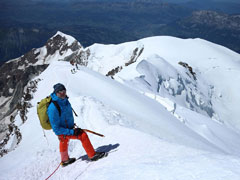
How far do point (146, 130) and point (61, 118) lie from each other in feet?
18.7

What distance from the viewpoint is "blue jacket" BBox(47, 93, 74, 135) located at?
594 centimetres

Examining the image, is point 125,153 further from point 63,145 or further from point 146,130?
point 146,130

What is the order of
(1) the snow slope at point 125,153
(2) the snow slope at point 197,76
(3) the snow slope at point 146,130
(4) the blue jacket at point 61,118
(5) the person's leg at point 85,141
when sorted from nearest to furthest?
(1) the snow slope at point 125,153 → (3) the snow slope at point 146,130 → (4) the blue jacket at point 61,118 → (5) the person's leg at point 85,141 → (2) the snow slope at point 197,76

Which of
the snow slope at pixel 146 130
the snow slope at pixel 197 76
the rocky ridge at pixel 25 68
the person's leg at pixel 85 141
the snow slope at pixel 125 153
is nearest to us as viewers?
the snow slope at pixel 125 153

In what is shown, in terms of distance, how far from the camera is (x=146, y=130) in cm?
1086

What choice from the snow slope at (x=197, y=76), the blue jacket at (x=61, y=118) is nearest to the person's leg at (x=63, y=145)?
the blue jacket at (x=61, y=118)

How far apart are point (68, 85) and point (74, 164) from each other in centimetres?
1105

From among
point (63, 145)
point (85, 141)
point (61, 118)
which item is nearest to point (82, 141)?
point (85, 141)

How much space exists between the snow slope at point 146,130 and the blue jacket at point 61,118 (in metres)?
1.35

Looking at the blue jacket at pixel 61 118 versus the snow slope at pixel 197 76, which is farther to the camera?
the snow slope at pixel 197 76

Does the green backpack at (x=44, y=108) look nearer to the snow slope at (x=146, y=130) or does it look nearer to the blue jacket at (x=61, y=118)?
the blue jacket at (x=61, y=118)

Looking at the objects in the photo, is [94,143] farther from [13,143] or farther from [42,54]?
[42,54]

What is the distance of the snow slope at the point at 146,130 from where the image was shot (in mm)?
5262

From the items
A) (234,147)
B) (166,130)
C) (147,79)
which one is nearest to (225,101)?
(147,79)
